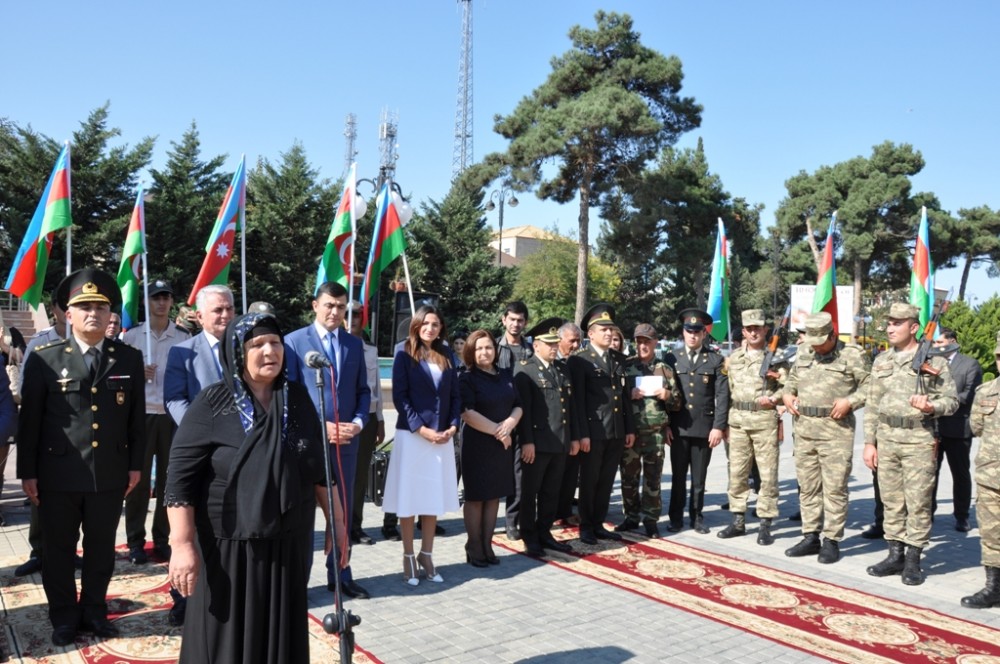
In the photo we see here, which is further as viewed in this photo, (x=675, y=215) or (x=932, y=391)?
(x=675, y=215)

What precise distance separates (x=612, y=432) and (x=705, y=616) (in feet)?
7.13

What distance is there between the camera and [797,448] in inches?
263

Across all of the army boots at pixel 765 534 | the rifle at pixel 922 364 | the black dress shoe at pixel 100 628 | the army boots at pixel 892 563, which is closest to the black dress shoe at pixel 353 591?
the black dress shoe at pixel 100 628

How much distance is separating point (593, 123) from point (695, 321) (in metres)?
22.0

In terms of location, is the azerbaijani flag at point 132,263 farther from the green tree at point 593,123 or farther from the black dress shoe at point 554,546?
the green tree at point 593,123

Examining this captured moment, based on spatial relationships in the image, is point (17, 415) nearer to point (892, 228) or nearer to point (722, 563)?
point (722, 563)

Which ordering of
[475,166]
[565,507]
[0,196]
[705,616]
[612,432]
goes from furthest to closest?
[475,166]
[0,196]
[565,507]
[612,432]
[705,616]

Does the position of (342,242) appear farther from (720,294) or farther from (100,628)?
(100,628)

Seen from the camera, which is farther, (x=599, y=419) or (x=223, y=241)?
(x=223, y=241)

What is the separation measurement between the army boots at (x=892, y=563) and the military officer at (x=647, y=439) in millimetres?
1888

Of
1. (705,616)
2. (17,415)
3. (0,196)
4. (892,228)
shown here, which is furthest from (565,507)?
(892,228)

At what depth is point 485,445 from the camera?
6035 mm

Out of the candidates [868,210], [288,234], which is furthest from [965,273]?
[288,234]

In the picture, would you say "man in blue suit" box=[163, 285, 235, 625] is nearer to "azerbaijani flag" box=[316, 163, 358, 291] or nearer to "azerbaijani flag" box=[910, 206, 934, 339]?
"azerbaijani flag" box=[316, 163, 358, 291]
